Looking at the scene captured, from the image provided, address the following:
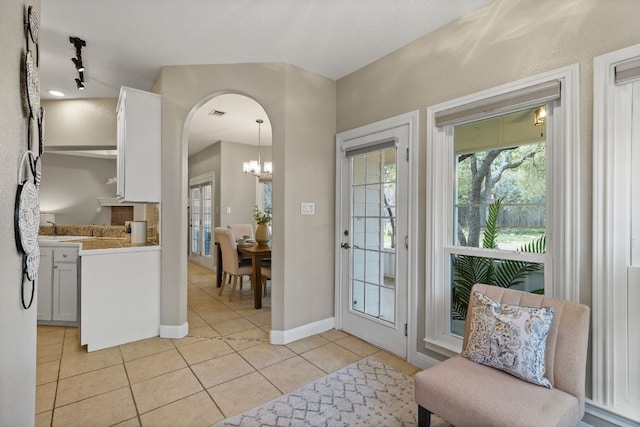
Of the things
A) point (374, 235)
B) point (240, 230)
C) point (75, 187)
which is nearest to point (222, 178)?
point (240, 230)

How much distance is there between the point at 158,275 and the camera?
3084 mm

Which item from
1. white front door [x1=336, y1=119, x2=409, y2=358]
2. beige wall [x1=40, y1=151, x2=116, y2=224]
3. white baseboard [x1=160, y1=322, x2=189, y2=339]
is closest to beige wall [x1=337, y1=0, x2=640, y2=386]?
white front door [x1=336, y1=119, x2=409, y2=358]

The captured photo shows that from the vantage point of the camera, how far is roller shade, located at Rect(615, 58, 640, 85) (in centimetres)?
155

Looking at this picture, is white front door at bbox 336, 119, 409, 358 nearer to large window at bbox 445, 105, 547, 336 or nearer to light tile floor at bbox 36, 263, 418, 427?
light tile floor at bbox 36, 263, 418, 427

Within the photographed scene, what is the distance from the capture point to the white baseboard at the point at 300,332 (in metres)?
2.94

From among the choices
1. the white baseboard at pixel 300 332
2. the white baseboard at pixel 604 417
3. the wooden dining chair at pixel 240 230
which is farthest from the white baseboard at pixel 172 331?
the white baseboard at pixel 604 417

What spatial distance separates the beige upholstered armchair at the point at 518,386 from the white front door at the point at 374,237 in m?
1.01

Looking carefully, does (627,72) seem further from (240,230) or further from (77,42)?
(240,230)

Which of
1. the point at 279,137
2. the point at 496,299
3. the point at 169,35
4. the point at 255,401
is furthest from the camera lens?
the point at 279,137

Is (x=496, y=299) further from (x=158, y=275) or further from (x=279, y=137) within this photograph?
(x=158, y=275)

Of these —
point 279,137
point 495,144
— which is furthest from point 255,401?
point 495,144

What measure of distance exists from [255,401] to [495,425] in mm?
1388

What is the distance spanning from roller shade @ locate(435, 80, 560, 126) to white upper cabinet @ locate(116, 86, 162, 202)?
8.31 feet

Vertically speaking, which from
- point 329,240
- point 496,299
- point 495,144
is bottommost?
point 496,299
